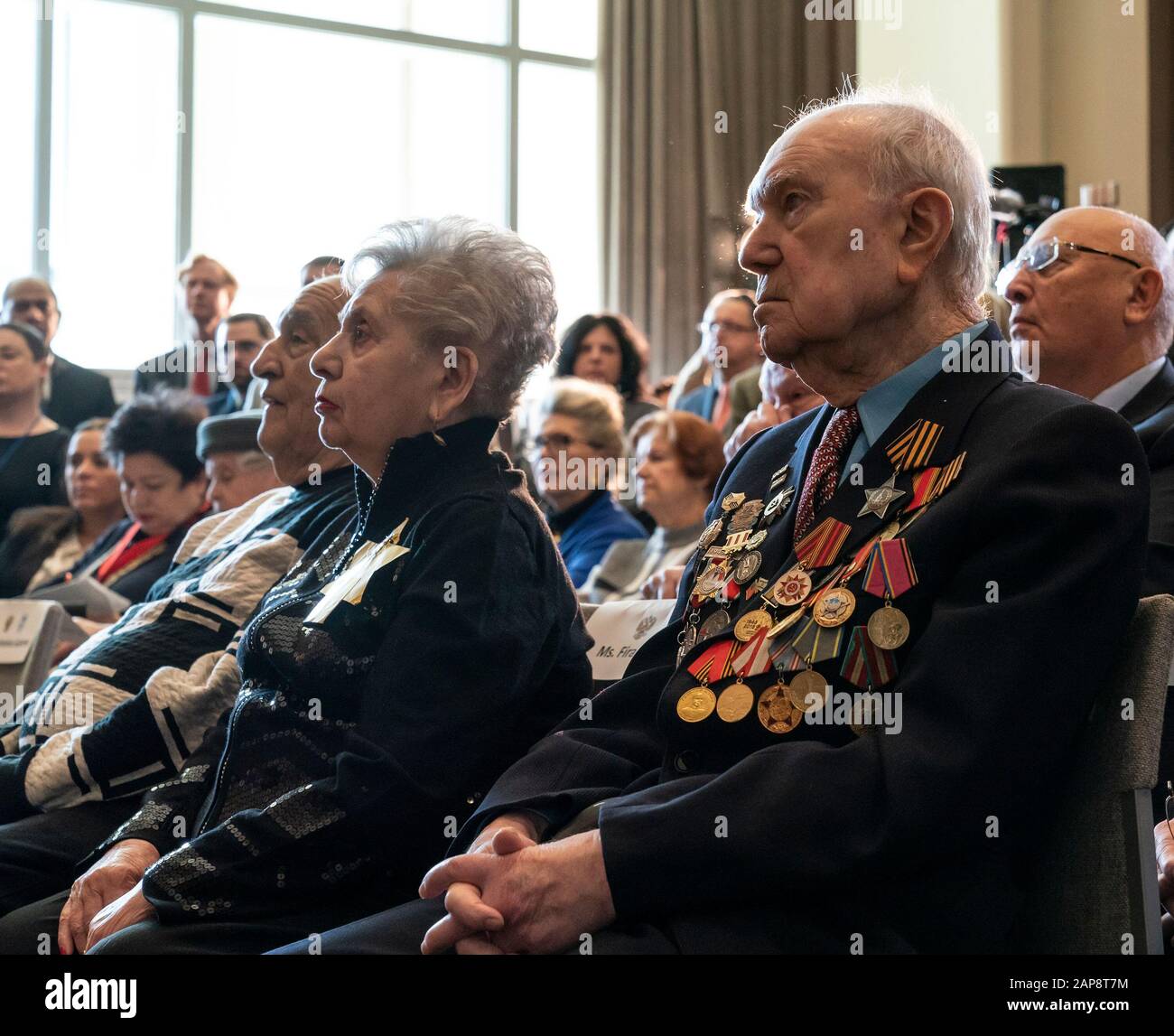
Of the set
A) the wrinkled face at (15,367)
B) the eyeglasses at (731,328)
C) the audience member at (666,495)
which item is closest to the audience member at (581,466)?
the audience member at (666,495)

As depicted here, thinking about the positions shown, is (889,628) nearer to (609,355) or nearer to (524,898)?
(524,898)

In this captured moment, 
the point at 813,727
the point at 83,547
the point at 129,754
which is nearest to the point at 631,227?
the point at 83,547

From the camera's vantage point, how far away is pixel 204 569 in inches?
90.8

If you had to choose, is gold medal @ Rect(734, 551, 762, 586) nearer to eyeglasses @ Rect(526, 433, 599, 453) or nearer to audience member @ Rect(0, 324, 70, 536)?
eyeglasses @ Rect(526, 433, 599, 453)

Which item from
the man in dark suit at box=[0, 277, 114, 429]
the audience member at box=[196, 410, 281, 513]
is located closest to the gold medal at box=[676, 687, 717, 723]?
the audience member at box=[196, 410, 281, 513]

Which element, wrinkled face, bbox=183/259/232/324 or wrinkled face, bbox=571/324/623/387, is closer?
wrinkled face, bbox=571/324/623/387

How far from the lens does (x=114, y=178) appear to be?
22.0 ft

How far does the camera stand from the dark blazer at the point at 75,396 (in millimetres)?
5383

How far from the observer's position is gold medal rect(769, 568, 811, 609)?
134 cm

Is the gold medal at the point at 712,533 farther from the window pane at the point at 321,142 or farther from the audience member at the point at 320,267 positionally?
the window pane at the point at 321,142

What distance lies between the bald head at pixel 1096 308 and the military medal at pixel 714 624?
1.24m

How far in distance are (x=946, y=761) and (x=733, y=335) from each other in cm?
330

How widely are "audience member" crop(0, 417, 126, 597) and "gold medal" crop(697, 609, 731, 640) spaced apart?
3.02 m

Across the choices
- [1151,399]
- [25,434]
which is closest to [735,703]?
[1151,399]
